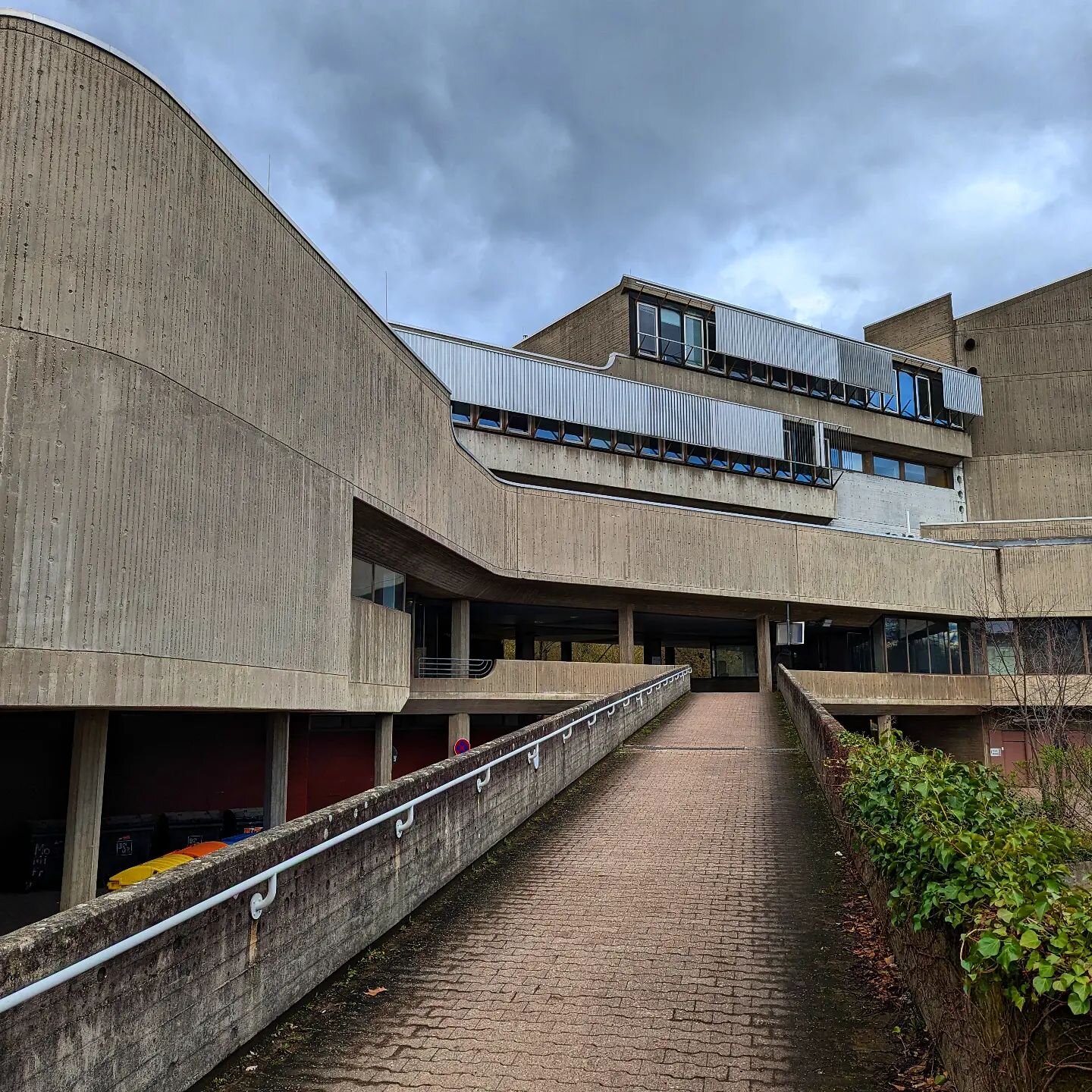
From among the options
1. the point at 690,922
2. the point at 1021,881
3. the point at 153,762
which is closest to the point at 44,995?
the point at 1021,881

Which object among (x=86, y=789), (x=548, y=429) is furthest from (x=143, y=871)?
(x=548, y=429)

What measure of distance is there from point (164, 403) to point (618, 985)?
10717 mm

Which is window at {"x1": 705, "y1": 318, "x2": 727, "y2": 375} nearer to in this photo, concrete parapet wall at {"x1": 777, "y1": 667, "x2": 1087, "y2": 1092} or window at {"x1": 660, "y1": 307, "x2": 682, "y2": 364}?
window at {"x1": 660, "y1": 307, "x2": 682, "y2": 364}

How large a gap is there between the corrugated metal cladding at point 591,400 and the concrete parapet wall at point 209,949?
24.6 meters

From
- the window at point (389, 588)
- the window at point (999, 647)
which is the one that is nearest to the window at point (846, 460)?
the window at point (999, 647)

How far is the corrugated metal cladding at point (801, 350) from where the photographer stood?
40.9 metres

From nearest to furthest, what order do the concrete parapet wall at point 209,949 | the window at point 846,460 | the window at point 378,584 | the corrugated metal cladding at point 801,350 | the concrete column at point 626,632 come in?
the concrete parapet wall at point 209,949, the window at point 378,584, the concrete column at point 626,632, the corrugated metal cladding at point 801,350, the window at point 846,460

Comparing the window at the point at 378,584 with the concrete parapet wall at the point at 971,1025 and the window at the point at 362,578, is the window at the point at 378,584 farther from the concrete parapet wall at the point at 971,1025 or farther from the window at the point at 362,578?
the concrete parapet wall at the point at 971,1025

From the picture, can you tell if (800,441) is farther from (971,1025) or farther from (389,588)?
(971,1025)

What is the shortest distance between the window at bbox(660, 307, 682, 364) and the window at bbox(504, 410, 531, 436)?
27.2 ft

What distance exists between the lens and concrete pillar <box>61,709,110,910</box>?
13.2 meters

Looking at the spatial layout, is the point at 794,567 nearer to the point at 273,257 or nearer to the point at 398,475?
the point at 398,475

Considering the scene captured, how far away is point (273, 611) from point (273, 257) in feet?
19.7

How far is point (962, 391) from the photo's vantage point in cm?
4778
